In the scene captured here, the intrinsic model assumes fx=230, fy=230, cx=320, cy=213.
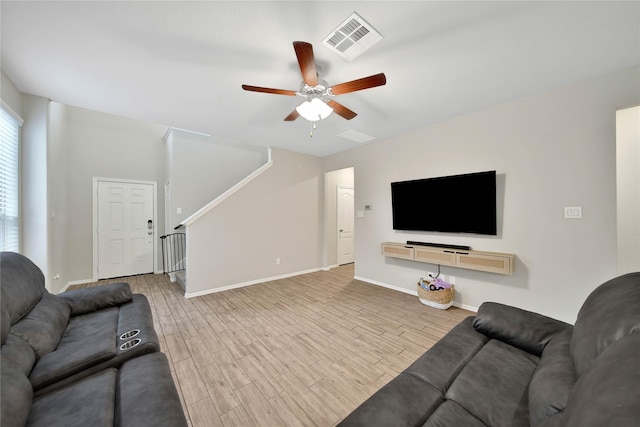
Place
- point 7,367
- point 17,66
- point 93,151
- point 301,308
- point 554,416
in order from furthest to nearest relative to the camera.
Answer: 1. point 93,151
2. point 301,308
3. point 17,66
4. point 7,367
5. point 554,416

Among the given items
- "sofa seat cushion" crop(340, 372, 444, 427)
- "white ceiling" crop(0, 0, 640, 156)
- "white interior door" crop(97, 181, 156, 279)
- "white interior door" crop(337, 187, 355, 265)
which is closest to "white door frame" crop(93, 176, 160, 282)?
"white interior door" crop(97, 181, 156, 279)

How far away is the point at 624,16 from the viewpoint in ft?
5.03

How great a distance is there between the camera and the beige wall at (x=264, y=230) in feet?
12.3

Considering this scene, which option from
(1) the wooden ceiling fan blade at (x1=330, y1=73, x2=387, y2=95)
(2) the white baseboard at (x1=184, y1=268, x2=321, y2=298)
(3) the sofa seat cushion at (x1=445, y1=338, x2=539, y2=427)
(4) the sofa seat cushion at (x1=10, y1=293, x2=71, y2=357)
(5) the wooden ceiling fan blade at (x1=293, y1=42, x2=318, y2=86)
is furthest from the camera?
(2) the white baseboard at (x1=184, y1=268, x2=321, y2=298)

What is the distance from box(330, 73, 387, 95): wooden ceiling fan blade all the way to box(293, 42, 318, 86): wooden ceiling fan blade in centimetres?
20

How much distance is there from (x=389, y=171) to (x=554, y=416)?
3.47 meters

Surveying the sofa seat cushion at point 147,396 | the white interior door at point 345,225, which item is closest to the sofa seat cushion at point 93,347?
the sofa seat cushion at point 147,396

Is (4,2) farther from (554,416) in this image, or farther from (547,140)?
(547,140)

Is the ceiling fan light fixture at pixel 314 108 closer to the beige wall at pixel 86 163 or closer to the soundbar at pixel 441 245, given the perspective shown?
the soundbar at pixel 441 245

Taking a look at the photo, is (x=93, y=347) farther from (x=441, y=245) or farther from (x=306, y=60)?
(x=441, y=245)

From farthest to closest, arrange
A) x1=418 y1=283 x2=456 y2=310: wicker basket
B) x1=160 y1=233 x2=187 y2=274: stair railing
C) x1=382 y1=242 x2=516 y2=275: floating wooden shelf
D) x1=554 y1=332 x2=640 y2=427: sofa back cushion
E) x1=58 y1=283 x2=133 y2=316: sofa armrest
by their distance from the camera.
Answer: x1=160 y1=233 x2=187 y2=274: stair railing
x1=418 y1=283 x2=456 y2=310: wicker basket
x1=382 y1=242 x2=516 y2=275: floating wooden shelf
x1=58 y1=283 x2=133 y2=316: sofa armrest
x1=554 y1=332 x2=640 y2=427: sofa back cushion

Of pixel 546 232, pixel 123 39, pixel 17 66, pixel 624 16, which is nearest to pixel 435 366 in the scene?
pixel 546 232

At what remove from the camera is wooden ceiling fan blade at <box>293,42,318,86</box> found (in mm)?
1439

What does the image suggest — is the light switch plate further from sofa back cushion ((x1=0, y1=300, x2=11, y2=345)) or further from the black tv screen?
sofa back cushion ((x1=0, y1=300, x2=11, y2=345))
